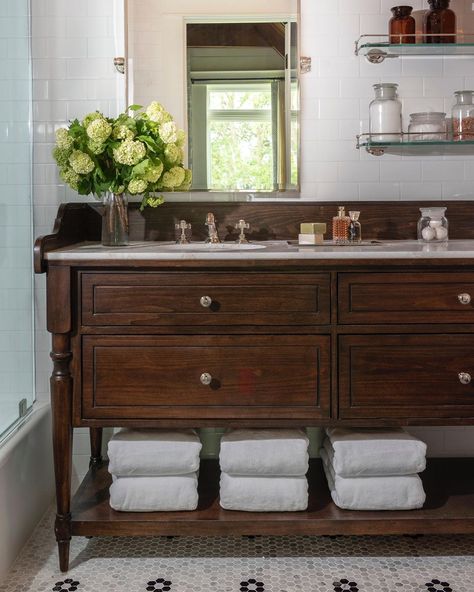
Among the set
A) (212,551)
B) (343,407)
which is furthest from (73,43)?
(212,551)

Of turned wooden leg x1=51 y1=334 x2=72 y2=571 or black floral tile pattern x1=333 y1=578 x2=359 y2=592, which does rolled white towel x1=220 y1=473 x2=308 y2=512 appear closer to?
black floral tile pattern x1=333 y1=578 x2=359 y2=592

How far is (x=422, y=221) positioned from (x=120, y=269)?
109 cm

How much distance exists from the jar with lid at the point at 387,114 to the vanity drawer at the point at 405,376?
81cm

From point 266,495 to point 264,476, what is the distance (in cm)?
5

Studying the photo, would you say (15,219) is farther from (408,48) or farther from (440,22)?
(440,22)

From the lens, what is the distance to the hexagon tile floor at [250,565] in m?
1.95

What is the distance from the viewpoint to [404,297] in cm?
195

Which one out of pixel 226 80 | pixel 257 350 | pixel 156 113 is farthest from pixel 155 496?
pixel 226 80

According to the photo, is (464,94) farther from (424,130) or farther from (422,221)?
(422,221)

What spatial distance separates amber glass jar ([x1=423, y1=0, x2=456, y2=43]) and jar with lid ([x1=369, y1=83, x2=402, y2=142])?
0.21 m

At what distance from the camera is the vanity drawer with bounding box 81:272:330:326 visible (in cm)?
195

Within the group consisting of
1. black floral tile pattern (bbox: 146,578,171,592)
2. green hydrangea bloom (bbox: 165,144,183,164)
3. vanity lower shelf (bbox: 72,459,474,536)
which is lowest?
black floral tile pattern (bbox: 146,578,171,592)

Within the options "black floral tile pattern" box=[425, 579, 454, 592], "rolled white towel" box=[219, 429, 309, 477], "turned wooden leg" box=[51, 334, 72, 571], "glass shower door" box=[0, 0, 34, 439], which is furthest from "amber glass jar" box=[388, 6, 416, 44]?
"black floral tile pattern" box=[425, 579, 454, 592]

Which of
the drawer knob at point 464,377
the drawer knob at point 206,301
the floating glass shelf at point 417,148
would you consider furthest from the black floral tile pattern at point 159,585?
the floating glass shelf at point 417,148
